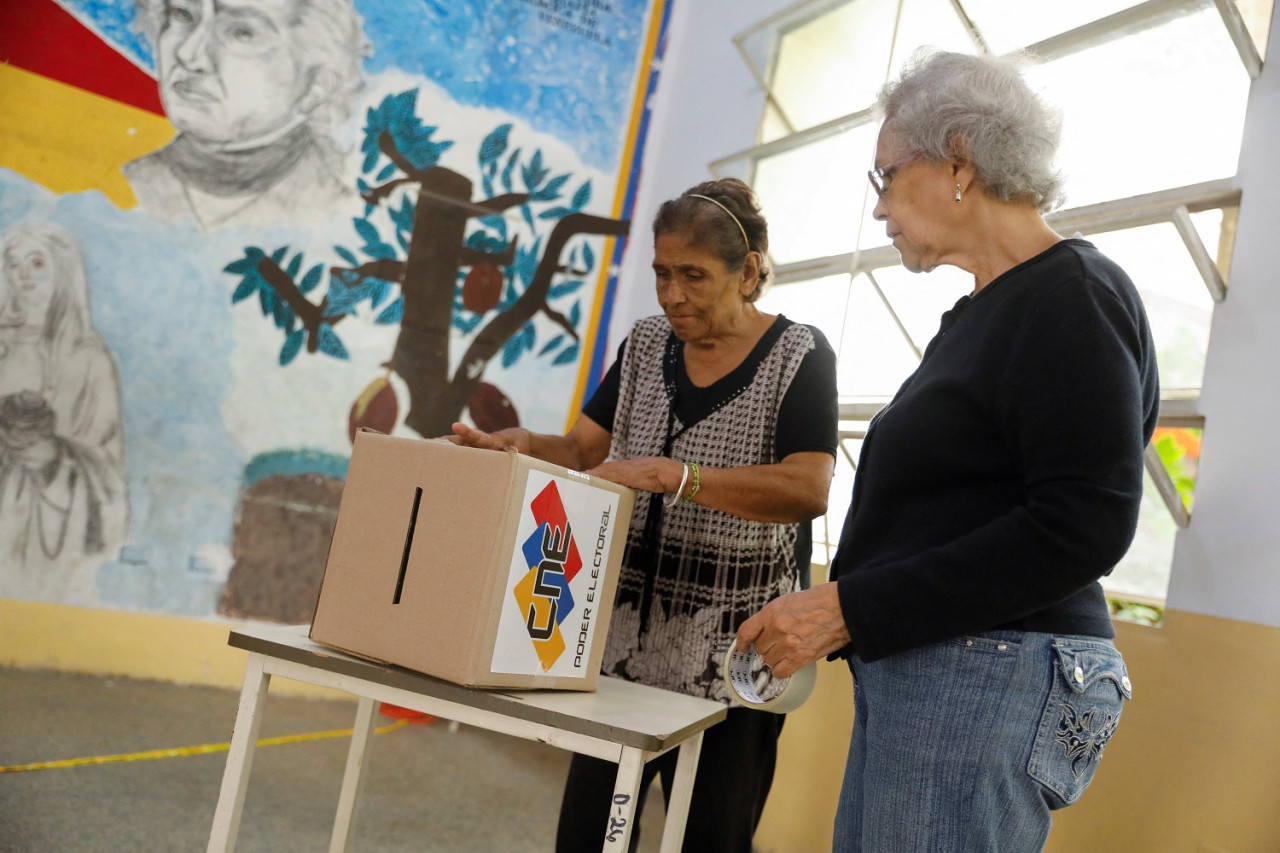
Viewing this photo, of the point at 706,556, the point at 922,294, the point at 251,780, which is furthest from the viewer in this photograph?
the point at 251,780

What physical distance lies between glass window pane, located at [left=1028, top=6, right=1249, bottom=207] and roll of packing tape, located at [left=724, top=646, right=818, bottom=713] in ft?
3.45

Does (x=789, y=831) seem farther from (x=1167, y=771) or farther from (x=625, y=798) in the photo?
(x=625, y=798)

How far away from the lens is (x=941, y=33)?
2.32 meters

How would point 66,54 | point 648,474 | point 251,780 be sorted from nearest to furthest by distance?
point 648,474 → point 251,780 → point 66,54

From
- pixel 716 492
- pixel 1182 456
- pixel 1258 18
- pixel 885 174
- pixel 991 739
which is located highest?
pixel 1258 18

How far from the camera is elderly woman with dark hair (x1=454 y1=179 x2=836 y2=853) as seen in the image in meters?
1.38

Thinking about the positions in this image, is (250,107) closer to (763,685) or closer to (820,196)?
(820,196)

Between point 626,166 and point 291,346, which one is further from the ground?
point 626,166

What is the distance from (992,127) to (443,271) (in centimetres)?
261

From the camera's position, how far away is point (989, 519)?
0.87m

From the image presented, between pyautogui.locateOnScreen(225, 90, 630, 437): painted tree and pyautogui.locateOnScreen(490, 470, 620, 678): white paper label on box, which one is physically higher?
pyautogui.locateOnScreen(225, 90, 630, 437): painted tree

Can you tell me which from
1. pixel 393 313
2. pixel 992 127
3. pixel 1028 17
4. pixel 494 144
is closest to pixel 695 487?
pixel 992 127

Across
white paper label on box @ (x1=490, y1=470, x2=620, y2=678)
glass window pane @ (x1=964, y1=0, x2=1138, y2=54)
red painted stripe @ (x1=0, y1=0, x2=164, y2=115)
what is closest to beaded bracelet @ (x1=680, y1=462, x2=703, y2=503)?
white paper label on box @ (x1=490, y1=470, x2=620, y2=678)

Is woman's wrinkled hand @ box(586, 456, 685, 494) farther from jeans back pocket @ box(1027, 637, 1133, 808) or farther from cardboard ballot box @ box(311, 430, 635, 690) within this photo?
jeans back pocket @ box(1027, 637, 1133, 808)
